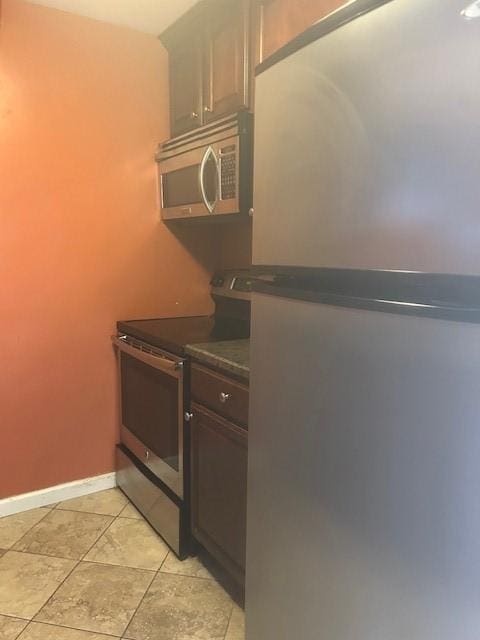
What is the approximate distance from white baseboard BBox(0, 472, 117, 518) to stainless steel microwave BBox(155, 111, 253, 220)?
57.5 inches

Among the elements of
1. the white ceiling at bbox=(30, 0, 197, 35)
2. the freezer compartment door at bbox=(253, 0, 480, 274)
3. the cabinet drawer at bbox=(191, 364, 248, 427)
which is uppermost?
the white ceiling at bbox=(30, 0, 197, 35)

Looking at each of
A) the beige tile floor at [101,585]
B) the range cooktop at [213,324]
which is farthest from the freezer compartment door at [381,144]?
the beige tile floor at [101,585]

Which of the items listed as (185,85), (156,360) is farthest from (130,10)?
(156,360)

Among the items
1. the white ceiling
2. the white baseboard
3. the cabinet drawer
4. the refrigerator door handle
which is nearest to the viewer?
the refrigerator door handle

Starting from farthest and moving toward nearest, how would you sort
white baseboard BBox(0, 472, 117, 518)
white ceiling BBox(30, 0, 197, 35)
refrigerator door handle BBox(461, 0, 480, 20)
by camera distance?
white baseboard BBox(0, 472, 117, 518)
white ceiling BBox(30, 0, 197, 35)
refrigerator door handle BBox(461, 0, 480, 20)

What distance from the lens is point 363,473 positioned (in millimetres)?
930

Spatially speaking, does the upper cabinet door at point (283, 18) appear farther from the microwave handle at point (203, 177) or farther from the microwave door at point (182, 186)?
the microwave door at point (182, 186)

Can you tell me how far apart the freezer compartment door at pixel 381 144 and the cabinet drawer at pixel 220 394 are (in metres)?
0.63

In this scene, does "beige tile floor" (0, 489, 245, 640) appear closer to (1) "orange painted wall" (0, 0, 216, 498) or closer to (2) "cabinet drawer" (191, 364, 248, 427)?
(1) "orange painted wall" (0, 0, 216, 498)

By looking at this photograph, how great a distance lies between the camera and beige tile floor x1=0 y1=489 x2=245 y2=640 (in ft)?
5.51

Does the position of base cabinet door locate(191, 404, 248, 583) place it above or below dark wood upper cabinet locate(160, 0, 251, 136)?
below

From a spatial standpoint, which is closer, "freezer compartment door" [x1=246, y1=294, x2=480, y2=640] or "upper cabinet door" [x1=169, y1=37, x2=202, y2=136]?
"freezer compartment door" [x1=246, y1=294, x2=480, y2=640]

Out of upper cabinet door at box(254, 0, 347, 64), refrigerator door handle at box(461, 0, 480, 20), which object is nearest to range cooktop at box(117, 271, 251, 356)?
upper cabinet door at box(254, 0, 347, 64)

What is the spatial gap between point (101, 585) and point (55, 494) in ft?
2.45
